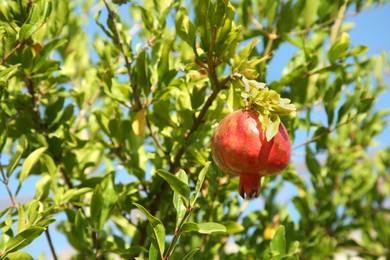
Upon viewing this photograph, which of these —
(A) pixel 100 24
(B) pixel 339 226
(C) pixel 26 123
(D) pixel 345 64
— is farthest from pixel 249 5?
(B) pixel 339 226

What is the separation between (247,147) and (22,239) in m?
0.38

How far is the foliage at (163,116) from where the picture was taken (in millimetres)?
911

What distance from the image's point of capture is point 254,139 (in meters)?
0.80

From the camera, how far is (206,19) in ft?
3.03

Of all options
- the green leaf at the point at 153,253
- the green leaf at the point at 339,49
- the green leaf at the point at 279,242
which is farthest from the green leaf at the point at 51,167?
the green leaf at the point at 339,49

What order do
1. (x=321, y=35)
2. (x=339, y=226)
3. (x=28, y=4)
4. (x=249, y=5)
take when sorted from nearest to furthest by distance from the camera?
(x=28, y=4)
(x=249, y=5)
(x=321, y=35)
(x=339, y=226)

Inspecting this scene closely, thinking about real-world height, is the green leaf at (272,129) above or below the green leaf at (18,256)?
above

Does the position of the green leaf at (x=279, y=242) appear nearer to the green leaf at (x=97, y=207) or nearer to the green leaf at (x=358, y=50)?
the green leaf at (x=97, y=207)

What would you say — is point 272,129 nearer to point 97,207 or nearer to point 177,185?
point 177,185

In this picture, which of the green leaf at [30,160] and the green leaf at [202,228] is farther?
the green leaf at [30,160]

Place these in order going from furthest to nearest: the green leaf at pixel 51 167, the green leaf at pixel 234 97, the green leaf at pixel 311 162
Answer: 1. the green leaf at pixel 311 162
2. the green leaf at pixel 51 167
3. the green leaf at pixel 234 97

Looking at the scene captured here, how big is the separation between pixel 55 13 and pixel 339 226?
1150mm

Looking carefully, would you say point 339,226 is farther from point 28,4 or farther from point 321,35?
point 28,4

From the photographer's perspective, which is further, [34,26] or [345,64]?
[345,64]
